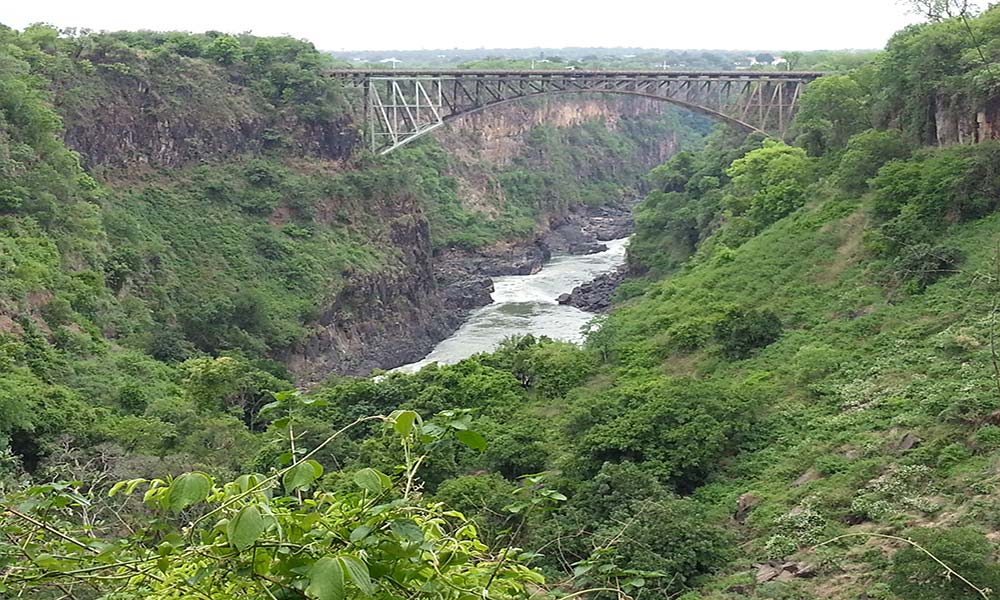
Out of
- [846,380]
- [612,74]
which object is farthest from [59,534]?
[612,74]

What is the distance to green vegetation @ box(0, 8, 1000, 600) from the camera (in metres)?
3.15

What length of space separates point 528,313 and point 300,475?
140 ft

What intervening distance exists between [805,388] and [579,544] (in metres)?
7.25

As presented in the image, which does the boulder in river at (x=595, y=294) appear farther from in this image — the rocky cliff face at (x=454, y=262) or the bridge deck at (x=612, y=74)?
the bridge deck at (x=612, y=74)

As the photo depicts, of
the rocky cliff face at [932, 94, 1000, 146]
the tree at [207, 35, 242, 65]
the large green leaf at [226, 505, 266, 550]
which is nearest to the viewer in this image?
the large green leaf at [226, 505, 266, 550]

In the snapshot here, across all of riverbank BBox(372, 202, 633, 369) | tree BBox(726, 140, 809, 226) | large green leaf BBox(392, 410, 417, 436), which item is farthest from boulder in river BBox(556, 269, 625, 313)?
large green leaf BBox(392, 410, 417, 436)

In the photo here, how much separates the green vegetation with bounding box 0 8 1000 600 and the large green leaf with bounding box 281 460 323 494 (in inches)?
0.4

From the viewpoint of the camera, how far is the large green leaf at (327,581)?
8.05 feet

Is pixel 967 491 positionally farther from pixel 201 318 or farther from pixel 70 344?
pixel 201 318

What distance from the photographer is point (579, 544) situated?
12602 mm

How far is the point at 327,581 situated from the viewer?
247 centimetres

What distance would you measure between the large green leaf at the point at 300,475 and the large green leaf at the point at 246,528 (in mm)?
151

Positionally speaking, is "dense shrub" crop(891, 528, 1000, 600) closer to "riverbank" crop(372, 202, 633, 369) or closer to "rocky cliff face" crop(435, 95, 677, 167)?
"riverbank" crop(372, 202, 633, 369)

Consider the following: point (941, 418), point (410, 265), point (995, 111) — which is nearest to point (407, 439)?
point (941, 418)
